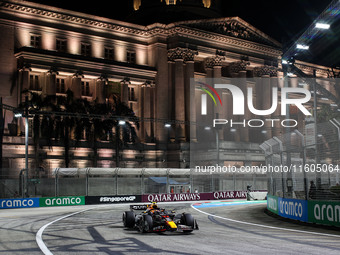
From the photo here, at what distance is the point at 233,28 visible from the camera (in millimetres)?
86500

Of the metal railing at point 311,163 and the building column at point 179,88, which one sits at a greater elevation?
the building column at point 179,88

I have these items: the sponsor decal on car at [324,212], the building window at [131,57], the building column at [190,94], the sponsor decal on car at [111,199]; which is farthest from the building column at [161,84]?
the sponsor decal on car at [324,212]

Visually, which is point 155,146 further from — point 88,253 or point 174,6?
point 88,253

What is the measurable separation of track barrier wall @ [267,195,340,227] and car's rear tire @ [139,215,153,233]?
6.89m

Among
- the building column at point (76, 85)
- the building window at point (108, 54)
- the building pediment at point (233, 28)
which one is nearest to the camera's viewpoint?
the building column at point (76, 85)

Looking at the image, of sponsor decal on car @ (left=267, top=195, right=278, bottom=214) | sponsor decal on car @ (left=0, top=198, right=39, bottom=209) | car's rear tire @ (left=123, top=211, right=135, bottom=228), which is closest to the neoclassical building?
sponsor decal on car @ (left=0, top=198, right=39, bottom=209)

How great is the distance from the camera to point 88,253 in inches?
516

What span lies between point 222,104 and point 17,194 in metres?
45.0

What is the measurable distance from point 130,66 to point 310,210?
59846 millimetres

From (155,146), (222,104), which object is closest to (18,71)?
(155,146)

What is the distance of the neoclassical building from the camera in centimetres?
6875

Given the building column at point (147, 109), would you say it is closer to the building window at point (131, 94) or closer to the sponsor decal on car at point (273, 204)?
the building window at point (131, 94)

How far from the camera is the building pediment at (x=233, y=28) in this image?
82188mm

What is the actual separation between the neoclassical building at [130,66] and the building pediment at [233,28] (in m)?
0.17
